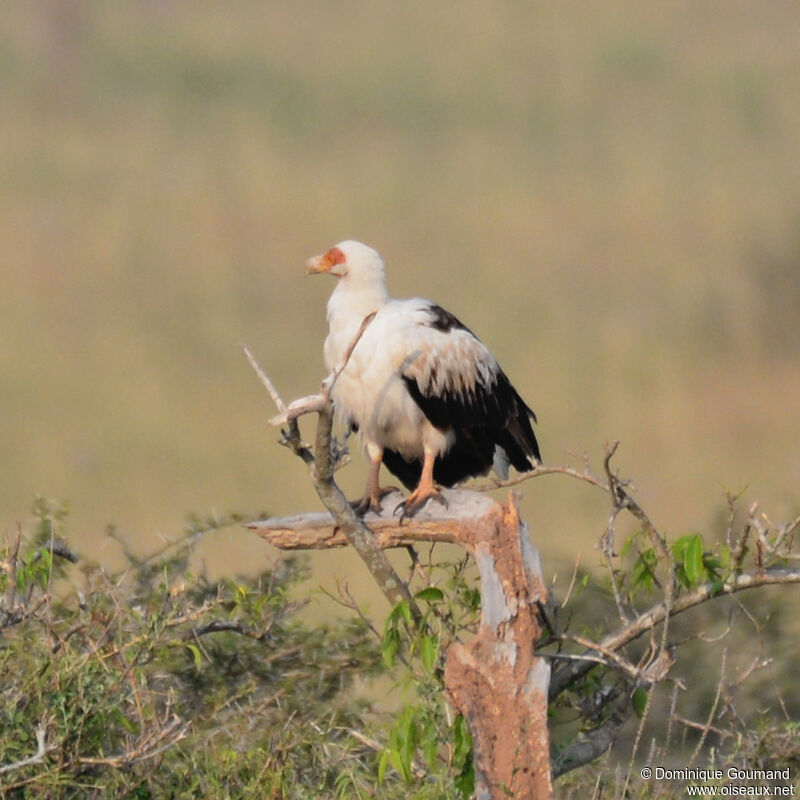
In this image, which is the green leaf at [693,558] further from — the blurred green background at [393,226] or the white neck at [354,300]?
the blurred green background at [393,226]

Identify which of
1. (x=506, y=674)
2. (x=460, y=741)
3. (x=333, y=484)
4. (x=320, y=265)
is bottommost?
(x=460, y=741)

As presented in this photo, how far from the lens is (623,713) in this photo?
5082 mm

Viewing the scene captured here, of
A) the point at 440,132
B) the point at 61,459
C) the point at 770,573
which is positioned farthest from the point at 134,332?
the point at 770,573

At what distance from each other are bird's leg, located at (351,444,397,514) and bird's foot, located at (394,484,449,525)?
0.19m

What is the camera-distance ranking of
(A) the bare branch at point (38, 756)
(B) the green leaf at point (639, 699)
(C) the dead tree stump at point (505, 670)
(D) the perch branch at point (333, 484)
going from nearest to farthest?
(A) the bare branch at point (38, 756) < (D) the perch branch at point (333, 484) < (C) the dead tree stump at point (505, 670) < (B) the green leaf at point (639, 699)

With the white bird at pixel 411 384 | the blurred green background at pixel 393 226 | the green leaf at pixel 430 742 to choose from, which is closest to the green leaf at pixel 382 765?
the green leaf at pixel 430 742

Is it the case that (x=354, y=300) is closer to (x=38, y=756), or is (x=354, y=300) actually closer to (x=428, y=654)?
(x=428, y=654)

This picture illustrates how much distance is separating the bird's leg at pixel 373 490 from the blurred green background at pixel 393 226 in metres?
8.16

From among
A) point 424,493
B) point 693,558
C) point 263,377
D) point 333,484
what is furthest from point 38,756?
point 424,493

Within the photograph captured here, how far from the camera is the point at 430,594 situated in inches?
176

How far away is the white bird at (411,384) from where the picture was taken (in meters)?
5.46

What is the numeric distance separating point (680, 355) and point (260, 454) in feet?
19.1

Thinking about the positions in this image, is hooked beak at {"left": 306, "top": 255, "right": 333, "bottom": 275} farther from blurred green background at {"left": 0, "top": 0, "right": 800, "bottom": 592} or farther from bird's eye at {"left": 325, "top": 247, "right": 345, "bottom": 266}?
blurred green background at {"left": 0, "top": 0, "right": 800, "bottom": 592}

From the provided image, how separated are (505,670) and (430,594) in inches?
13.5
